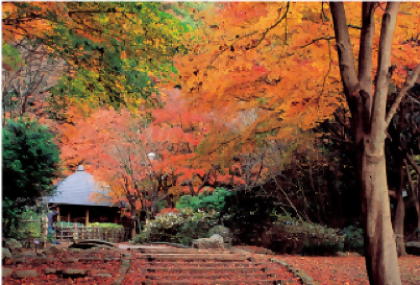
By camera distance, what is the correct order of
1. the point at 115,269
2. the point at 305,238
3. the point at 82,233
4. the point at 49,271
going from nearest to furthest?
the point at 49,271
the point at 115,269
the point at 305,238
the point at 82,233

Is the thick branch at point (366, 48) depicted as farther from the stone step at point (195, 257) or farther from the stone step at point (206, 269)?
the stone step at point (195, 257)

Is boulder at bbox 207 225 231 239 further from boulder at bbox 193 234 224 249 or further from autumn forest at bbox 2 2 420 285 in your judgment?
boulder at bbox 193 234 224 249

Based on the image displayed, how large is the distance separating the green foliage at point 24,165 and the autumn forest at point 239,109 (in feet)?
0.07

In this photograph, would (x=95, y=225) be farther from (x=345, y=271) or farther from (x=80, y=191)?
(x=345, y=271)

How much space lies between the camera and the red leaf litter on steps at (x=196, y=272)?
3.99 meters

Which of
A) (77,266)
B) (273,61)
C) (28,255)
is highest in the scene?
(273,61)

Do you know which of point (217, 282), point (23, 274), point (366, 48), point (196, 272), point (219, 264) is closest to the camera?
point (366, 48)

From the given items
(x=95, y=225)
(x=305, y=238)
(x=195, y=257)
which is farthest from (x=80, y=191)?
(x=305, y=238)

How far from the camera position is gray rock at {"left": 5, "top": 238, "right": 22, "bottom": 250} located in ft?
14.4

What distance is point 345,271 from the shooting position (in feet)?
14.8

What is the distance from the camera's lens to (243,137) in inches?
216

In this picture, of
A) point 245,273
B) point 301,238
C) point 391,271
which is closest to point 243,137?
point 245,273

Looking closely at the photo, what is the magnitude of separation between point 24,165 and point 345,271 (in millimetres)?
4388

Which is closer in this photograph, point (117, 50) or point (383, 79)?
point (383, 79)
